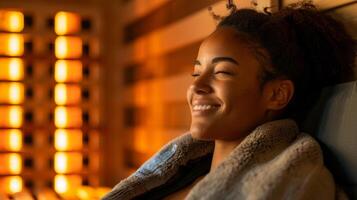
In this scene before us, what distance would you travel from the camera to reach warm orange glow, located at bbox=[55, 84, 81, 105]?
242 centimetres

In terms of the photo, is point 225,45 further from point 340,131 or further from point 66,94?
point 66,94

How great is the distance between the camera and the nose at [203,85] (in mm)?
854

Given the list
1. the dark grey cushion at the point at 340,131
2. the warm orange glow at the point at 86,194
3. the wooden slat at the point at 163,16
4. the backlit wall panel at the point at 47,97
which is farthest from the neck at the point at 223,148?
the backlit wall panel at the point at 47,97

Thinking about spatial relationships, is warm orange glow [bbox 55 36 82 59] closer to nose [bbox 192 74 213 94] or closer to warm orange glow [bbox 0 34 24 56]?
warm orange glow [bbox 0 34 24 56]

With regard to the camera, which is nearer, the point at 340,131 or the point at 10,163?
the point at 340,131

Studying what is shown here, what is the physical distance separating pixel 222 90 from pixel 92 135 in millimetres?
1742

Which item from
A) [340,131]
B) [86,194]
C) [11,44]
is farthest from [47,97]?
[340,131]

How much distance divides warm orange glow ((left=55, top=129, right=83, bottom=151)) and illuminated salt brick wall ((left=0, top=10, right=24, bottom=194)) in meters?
0.17

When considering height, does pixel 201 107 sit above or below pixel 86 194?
above

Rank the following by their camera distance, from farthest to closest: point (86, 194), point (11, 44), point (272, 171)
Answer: point (11, 44) → point (86, 194) → point (272, 171)

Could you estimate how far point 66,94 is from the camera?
243cm

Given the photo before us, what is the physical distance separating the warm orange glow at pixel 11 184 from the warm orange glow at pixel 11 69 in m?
0.44

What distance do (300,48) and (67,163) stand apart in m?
1.76

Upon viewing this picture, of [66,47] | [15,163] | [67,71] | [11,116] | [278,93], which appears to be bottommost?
[15,163]
